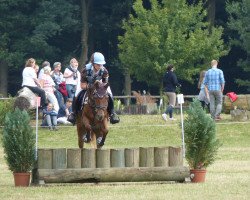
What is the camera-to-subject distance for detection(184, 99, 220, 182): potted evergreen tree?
1975cm

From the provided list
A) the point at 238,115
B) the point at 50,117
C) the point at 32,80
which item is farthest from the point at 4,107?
the point at 238,115

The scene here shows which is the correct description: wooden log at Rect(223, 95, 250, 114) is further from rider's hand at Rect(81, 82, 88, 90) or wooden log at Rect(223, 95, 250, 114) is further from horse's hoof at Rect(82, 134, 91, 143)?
rider's hand at Rect(81, 82, 88, 90)

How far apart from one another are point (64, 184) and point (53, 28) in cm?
4737

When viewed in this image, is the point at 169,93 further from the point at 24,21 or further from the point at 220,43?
the point at 24,21

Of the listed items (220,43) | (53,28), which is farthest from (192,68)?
(53,28)

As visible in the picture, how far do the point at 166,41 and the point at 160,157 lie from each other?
39711mm

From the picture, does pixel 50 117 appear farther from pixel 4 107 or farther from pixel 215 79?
pixel 215 79

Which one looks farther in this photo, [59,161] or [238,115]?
[238,115]

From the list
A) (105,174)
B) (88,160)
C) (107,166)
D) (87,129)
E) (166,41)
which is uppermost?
(166,41)

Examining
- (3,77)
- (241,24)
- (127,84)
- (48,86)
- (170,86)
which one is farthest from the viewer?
(127,84)

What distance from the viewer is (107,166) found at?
1922 cm

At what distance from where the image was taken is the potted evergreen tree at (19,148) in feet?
63.3

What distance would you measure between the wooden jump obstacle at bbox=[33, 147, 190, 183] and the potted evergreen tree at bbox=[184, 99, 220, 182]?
0.34 m

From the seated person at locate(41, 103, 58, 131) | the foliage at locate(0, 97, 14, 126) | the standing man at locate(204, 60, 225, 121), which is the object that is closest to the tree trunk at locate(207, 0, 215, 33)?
the standing man at locate(204, 60, 225, 121)
